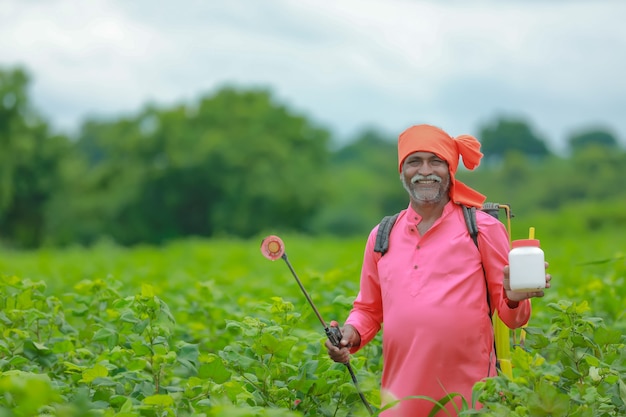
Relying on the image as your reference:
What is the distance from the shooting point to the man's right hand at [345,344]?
3927 millimetres

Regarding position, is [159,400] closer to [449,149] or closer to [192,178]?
[449,149]

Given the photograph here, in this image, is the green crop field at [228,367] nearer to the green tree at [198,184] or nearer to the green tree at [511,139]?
the green tree at [198,184]

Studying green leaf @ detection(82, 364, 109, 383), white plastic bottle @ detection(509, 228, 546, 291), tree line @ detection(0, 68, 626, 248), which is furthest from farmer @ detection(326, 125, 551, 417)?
tree line @ detection(0, 68, 626, 248)

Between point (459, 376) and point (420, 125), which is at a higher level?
point (420, 125)

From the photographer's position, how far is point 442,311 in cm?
391

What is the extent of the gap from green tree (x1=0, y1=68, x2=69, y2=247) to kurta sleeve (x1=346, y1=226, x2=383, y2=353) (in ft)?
161

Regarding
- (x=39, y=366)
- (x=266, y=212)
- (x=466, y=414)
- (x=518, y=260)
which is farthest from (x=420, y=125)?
(x=266, y=212)

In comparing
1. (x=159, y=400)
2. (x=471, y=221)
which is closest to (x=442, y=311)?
(x=471, y=221)

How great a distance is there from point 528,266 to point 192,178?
176 feet

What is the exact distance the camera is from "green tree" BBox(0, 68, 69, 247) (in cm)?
5284

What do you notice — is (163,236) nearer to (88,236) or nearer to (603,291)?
(88,236)

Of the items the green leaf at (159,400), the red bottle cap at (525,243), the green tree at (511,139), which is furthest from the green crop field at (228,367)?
the green tree at (511,139)

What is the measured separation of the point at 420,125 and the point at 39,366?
2.05 metres

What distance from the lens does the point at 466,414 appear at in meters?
3.45
